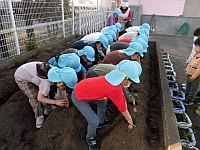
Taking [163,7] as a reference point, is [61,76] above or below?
below

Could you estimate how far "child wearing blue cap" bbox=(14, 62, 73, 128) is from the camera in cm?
226

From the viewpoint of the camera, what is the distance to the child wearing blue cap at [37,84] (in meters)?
2.26

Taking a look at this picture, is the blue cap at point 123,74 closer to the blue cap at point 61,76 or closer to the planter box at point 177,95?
the blue cap at point 61,76

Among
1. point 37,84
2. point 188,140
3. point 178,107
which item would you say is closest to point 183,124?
point 188,140

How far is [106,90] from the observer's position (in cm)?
187

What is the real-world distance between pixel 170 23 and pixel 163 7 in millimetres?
1441

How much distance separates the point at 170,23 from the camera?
11953 mm

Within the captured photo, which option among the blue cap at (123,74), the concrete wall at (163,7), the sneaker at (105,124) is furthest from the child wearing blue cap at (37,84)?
Result: the concrete wall at (163,7)

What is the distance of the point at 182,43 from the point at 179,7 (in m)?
4.09

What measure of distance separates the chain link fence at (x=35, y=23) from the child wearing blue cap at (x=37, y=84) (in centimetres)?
209

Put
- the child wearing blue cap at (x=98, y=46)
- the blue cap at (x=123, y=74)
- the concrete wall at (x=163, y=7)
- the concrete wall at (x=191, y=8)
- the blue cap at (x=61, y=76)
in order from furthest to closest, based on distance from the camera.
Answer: the concrete wall at (x=163, y=7) → the concrete wall at (x=191, y=8) → the child wearing blue cap at (x=98, y=46) → the blue cap at (x=61, y=76) → the blue cap at (x=123, y=74)

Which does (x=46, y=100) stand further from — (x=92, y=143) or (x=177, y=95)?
(x=177, y=95)

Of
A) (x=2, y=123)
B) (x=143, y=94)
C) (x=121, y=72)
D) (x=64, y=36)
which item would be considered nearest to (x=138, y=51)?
(x=143, y=94)

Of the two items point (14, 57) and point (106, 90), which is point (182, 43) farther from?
point (106, 90)
